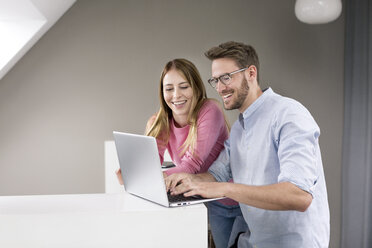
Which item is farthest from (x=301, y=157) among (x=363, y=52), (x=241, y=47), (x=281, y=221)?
(x=363, y=52)

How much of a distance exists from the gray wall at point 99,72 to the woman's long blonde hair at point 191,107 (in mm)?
Answer: 1210

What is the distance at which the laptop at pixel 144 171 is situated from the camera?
1338 mm

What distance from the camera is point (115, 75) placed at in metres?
3.24

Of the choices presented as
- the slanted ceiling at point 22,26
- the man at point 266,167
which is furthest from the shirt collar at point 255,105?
the slanted ceiling at point 22,26

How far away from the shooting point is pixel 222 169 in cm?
173

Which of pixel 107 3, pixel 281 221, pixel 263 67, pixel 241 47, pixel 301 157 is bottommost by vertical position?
pixel 281 221

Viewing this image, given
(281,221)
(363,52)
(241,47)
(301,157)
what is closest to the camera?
(301,157)

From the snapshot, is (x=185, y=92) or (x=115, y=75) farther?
(x=115, y=75)

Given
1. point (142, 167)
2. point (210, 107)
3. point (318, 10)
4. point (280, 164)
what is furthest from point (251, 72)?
point (318, 10)

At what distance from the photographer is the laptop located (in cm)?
134

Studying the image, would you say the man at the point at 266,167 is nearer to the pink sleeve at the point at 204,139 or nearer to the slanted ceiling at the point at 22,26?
the pink sleeve at the point at 204,139

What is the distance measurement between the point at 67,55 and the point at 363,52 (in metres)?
2.09

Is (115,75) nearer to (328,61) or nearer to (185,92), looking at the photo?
(185,92)

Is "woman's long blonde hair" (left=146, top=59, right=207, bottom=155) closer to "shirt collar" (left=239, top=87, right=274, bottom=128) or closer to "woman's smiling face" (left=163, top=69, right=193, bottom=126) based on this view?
"woman's smiling face" (left=163, top=69, right=193, bottom=126)
